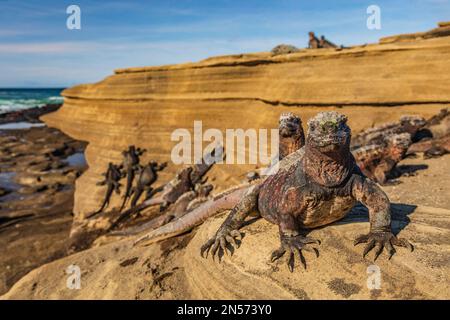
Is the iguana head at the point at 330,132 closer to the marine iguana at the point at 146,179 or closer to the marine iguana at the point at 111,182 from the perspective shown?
the marine iguana at the point at 146,179

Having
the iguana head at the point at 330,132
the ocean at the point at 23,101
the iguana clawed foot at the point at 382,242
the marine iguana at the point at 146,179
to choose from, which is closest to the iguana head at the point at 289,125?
the iguana head at the point at 330,132

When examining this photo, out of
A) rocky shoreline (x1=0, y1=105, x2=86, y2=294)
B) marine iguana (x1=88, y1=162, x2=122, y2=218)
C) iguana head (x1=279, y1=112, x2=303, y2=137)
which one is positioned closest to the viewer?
iguana head (x1=279, y1=112, x2=303, y2=137)

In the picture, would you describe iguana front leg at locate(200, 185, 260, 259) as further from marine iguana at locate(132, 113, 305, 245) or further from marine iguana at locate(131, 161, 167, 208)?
marine iguana at locate(131, 161, 167, 208)

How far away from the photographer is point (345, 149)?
2943 millimetres

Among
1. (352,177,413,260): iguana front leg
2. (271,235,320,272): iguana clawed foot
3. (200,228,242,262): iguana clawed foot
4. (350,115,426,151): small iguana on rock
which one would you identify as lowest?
(200,228,242,262): iguana clawed foot

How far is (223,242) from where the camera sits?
3658 mm

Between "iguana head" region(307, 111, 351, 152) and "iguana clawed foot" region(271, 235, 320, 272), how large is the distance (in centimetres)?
92

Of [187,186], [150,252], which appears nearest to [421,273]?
[150,252]

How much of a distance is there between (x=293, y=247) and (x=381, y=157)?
4829 millimetres

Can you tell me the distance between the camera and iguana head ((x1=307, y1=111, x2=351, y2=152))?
2.83 metres

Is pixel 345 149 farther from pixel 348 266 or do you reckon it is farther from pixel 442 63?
pixel 442 63

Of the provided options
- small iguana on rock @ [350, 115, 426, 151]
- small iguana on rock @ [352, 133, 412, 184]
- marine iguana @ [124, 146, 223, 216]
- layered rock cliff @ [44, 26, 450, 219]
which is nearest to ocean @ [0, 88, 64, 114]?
layered rock cliff @ [44, 26, 450, 219]

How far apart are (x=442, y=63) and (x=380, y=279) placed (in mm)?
10949

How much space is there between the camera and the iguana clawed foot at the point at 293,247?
3.10 metres
